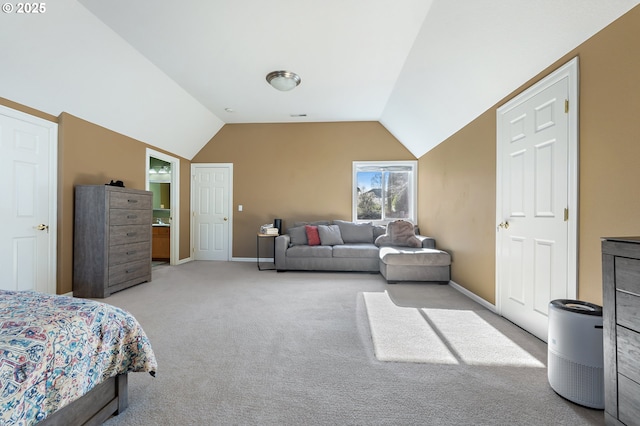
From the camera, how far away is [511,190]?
2.63m

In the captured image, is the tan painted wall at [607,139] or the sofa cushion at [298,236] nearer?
the tan painted wall at [607,139]

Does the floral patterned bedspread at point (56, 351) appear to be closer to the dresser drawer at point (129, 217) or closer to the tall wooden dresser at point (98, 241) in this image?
the tall wooden dresser at point (98, 241)

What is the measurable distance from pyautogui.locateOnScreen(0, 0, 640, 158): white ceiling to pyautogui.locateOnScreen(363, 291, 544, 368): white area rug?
2263 mm

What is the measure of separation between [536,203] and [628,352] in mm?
1401

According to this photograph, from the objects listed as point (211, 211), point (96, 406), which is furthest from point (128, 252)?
point (96, 406)

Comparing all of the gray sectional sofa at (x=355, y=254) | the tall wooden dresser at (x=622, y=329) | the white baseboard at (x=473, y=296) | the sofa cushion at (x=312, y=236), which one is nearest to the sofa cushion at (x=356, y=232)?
the gray sectional sofa at (x=355, y=254)

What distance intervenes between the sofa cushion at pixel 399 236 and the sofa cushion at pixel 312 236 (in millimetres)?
1136

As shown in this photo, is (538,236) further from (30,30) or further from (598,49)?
(30,30)

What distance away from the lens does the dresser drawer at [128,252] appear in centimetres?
347

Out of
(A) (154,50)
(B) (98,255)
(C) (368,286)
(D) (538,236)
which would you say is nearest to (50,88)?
(A) (154,50)

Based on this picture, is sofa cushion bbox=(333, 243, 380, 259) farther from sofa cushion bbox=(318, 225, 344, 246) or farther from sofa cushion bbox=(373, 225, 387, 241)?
sofa cushion bbox=(373, 225, 387, 241)

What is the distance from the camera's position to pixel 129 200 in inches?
147

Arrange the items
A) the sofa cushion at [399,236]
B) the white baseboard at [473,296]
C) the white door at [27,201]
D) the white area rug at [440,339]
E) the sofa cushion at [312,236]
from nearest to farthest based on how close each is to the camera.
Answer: the white area rug at [440,339], the white door at [27,201], the white baseboard at [473,296], the sofa cushion at [399,236], the sofa cushion at [312,236]

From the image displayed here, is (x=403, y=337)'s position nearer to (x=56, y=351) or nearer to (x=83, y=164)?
(x=56, y=351)
